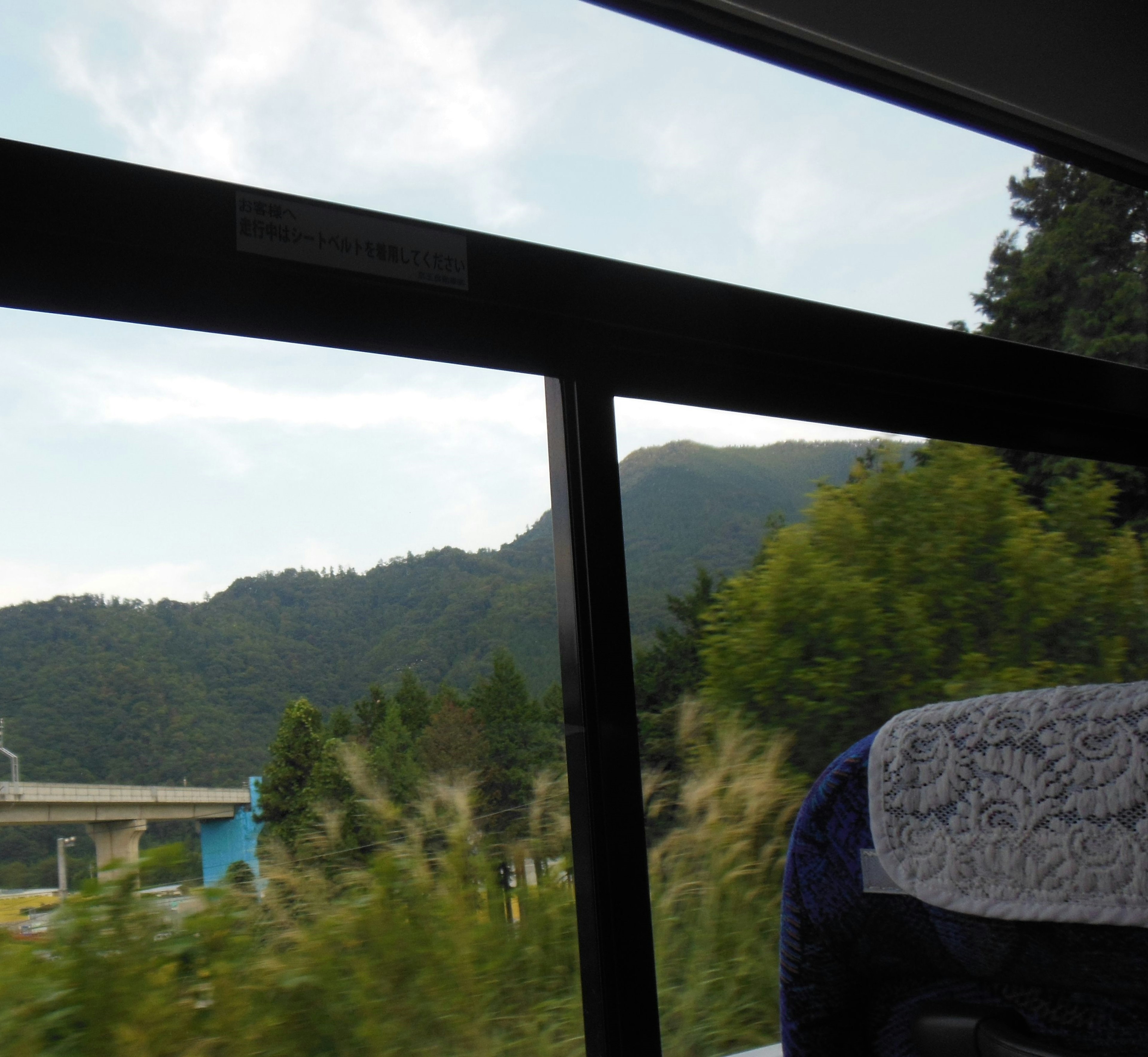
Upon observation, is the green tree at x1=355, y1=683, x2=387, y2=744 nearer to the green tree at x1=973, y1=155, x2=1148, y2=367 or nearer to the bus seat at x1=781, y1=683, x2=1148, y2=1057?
the bus seat at x1=781, y1=683, x2=1148, y2=1057

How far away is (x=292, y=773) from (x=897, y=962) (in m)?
0.89

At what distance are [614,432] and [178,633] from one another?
0.76m

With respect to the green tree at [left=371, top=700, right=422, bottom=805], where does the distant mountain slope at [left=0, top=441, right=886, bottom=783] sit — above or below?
above

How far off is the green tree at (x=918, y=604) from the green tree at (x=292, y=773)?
0.79 metres

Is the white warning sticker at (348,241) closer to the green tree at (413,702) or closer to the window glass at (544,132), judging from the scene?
the window glass at (544,132)

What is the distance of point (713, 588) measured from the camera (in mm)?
1879

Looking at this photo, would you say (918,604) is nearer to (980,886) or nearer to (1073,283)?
(1073,283)

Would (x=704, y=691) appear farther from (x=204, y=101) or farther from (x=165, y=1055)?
(x=204, y=101)

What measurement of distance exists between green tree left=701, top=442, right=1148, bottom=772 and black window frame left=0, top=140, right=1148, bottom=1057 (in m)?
0.28

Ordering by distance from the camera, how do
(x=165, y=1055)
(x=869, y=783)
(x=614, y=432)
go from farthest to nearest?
(x=614, y=432), (x=165, y=1055), (x=869, y=783)

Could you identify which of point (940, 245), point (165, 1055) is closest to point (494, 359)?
point (165, 1055)

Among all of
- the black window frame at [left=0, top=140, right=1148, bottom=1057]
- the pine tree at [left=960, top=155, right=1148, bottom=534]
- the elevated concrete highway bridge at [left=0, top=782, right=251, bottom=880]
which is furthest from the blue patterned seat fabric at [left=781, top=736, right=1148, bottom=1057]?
the pine tree at [left=960, top=155, right=1148, bottom=534]

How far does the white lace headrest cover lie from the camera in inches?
27.6

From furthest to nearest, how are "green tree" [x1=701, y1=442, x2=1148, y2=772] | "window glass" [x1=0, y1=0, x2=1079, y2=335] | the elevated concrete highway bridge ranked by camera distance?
1. "green tree" [x1=701, y1=442, x2=1148, y2=772]
2. "window glass" [x1=0, y1=0, x2=1079, y2=335]
3. the elevated concrete highway bridge
